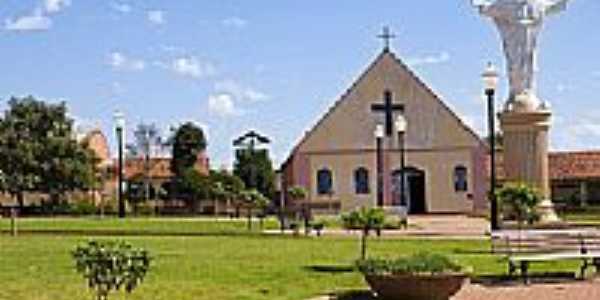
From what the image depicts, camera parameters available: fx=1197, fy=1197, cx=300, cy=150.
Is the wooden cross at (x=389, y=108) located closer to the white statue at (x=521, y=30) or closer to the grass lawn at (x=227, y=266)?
the white statue at (x=521, y=30)

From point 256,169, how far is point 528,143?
40636 mm

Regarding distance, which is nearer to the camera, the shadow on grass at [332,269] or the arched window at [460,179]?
the shadow on grass at [332,269]

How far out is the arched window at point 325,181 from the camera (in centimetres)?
6819

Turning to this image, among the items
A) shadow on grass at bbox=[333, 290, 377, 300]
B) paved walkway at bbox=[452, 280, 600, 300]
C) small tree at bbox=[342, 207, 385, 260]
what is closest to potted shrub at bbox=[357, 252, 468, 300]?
shadow on grass at bbox=[333, 290, 377, 300]

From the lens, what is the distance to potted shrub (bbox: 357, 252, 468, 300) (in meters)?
15.9

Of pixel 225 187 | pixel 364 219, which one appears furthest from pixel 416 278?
pixel 225 187

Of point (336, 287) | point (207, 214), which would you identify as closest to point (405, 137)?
point (207, 214)

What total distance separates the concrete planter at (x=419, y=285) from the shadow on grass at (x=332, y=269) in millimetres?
4136

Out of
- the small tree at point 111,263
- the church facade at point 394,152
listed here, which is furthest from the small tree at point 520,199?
the church facade at point 394,152

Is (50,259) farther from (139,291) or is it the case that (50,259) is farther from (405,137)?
(405,137)

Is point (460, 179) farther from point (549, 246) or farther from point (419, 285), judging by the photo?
point (419, 285)

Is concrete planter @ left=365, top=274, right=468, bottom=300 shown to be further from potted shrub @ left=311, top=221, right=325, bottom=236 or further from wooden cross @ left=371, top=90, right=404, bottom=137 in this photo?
wooden cross @ left=371, top=90, right=404, bottom=137

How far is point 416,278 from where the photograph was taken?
15820 mm

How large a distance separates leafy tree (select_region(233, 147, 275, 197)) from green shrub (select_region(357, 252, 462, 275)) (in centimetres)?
5969
